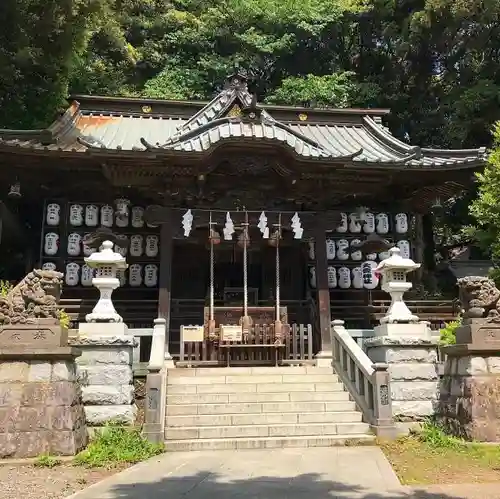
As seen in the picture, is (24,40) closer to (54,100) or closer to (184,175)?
(54,100)

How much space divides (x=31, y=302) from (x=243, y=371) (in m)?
4.69

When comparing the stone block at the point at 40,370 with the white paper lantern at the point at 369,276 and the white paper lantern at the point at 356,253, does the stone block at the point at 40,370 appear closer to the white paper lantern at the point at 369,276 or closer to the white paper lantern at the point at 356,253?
the white paper lantern at the point at 369,276

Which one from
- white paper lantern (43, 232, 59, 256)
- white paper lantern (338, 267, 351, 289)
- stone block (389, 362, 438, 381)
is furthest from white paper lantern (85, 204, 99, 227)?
stone block (389, 362, 438, 381)

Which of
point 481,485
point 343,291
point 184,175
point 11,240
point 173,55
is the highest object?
point 173,55

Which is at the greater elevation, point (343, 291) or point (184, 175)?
point (184, 175)

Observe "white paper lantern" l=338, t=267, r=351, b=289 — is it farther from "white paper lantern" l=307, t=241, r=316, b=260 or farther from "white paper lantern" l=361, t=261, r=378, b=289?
"white paper lantern" l=307, t=241, r=316, b=260

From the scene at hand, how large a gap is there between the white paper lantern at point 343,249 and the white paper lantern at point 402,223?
5.28 ft

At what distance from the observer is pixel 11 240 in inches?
631

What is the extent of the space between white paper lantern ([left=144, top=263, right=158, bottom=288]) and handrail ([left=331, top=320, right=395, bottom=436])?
18.0 ft

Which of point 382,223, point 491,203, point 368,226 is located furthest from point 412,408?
point 382,223

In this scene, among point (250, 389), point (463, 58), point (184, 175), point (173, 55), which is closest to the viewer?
point (250, 389)

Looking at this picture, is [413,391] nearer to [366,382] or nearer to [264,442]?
[366,382]

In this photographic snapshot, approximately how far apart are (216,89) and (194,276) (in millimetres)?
15962

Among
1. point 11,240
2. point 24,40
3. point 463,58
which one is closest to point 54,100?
point 24,40
